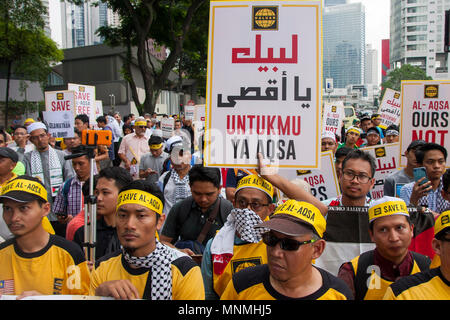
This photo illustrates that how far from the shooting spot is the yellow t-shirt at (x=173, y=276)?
8.30ft

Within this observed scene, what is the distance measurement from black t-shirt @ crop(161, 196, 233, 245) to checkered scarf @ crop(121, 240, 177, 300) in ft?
4.26

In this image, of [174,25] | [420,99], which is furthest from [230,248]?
[174,25]

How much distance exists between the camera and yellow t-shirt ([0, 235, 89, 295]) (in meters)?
2.78

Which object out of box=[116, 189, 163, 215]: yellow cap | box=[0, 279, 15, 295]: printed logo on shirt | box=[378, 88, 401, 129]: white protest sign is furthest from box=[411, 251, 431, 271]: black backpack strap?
box=[378, 88, 401, 129]: white protest sign

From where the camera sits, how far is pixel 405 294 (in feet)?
7.36

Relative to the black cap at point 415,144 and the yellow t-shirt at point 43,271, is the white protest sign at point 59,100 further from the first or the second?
the black cap at point 415,144

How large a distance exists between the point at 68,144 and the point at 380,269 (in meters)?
5.63

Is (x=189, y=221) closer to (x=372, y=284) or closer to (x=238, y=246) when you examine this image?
(x=238, y=246)

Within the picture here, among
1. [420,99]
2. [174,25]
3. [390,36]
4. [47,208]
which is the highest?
[390,36]

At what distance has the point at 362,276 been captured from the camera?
2758 mm

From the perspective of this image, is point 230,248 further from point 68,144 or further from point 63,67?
point 63,67

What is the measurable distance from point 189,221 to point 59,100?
5.82m

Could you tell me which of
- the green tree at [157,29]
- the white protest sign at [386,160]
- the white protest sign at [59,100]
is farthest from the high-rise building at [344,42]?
the white protest sign at [386,160]

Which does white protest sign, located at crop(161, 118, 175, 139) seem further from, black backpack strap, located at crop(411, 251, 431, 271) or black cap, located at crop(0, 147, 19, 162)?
black backpack strap, located at crop(411, 251, 431, 271)
